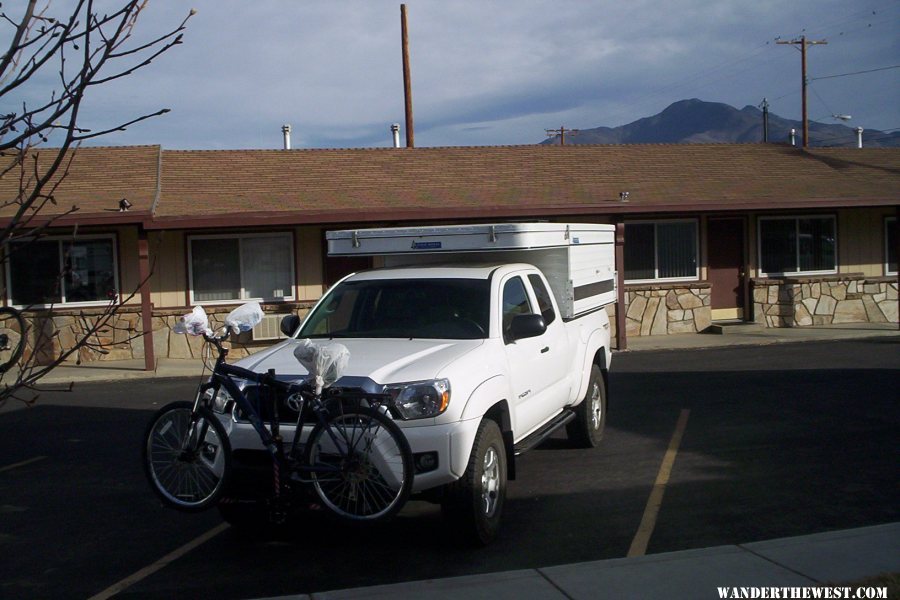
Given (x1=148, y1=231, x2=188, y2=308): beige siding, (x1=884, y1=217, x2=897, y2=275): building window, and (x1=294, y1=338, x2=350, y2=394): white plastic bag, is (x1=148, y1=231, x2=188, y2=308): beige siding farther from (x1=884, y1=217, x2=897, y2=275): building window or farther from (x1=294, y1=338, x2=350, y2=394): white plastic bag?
(x1=884, y1=217, x2=897, y2=275): building window

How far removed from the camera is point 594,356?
9469 millimetres

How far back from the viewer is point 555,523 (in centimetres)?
686

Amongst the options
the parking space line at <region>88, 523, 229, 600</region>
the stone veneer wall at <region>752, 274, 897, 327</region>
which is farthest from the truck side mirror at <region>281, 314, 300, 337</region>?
the stone veneer wall at <region>752, 274, 897, 327</region>

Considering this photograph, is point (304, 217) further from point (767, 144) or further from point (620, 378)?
point (767, 144)

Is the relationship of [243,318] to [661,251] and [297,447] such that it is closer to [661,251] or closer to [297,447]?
[297,447]

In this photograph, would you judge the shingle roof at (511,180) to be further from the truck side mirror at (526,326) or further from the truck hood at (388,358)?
the truck hood at (388,358)

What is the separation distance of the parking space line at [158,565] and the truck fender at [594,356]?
360cm

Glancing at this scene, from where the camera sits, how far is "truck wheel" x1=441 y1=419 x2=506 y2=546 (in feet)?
19.7

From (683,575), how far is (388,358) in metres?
2.39

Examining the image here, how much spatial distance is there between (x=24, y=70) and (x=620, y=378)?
12373mm

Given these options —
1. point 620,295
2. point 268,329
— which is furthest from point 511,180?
point 268,329

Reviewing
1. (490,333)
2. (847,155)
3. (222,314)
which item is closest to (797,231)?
(847,155)

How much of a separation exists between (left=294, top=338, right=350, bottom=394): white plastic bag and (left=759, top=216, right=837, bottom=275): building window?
17712 millimetres

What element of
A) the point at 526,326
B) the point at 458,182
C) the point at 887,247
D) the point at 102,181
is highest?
the point at 102,181
